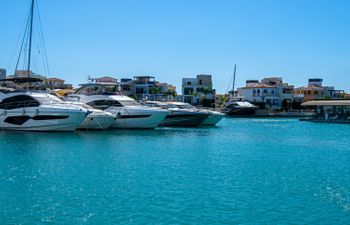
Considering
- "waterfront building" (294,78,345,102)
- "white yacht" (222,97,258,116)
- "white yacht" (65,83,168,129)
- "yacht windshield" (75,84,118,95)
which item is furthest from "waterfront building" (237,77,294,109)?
"white yacht" (65,83,168,129)

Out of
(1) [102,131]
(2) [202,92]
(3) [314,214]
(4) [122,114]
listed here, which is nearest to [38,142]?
(1) [102,131]

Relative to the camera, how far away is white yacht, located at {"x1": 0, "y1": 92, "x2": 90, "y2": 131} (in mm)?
42188

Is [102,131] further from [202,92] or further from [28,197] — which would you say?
[202,92]

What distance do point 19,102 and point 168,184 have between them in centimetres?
2797

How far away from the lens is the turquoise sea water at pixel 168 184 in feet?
50.3

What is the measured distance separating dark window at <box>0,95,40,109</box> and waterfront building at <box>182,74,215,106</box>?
82.0 metres

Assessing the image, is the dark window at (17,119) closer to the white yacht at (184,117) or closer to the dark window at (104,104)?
the dark window at (104,104)

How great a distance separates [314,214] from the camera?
15.8m

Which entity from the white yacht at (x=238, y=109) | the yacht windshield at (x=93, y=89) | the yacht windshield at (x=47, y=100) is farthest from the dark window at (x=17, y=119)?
the white yacht at (x=238, y=109)

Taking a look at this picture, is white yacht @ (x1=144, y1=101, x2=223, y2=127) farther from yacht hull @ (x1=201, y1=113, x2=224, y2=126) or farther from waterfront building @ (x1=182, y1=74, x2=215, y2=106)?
waterfront building @ (x1=182, y1=74, x2=215, y2=106)

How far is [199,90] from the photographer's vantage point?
416ft

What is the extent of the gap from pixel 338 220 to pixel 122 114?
124 feet

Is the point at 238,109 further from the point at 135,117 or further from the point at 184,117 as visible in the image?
the point at 135,117

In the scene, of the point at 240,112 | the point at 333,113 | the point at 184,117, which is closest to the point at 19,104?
the point at 184,117
